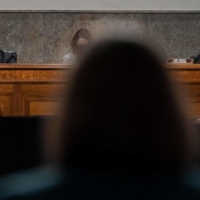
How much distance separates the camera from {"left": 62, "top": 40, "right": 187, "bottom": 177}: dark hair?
85cm

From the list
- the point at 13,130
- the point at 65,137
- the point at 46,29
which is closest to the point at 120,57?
the point at 65,137

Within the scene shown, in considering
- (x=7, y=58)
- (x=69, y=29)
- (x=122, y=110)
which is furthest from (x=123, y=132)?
Answer: (x=69, y=29)

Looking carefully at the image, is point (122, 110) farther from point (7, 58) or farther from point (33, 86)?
point (7, 58)

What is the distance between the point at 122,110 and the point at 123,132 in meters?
0.03

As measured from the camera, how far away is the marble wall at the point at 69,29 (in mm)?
7043

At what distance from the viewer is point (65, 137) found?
0.86 m

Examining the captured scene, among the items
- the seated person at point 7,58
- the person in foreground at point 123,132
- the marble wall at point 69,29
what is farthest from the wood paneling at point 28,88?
the person in foreground at point 123,132

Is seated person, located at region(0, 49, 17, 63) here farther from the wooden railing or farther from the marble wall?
the marble wall

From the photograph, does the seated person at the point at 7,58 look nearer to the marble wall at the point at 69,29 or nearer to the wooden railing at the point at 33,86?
the wooden railing at the point at 33,86

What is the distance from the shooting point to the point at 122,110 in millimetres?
869

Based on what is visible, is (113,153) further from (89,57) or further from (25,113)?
(25,113)

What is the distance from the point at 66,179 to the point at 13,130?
140 cm

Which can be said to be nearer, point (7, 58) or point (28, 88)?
point (28, 88)

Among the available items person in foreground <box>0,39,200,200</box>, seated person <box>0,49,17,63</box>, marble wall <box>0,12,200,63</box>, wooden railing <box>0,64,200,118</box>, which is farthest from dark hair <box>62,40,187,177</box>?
marble wall <box>0,12,200,63</box>
